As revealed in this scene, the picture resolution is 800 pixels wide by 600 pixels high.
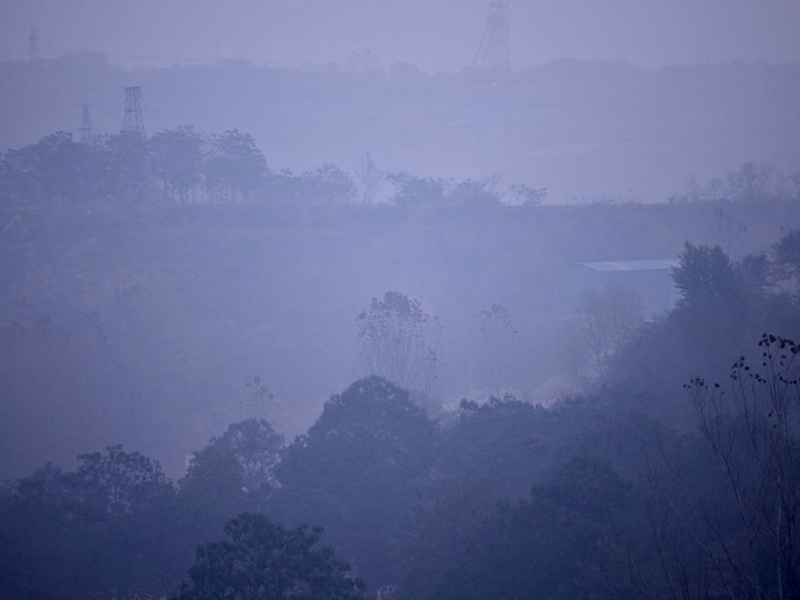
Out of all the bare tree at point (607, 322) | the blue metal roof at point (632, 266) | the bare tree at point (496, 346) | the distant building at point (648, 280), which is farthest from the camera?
the blue metal roof at point (632, 266)

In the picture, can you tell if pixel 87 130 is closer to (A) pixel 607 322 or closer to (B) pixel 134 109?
(B) pixel 134 109

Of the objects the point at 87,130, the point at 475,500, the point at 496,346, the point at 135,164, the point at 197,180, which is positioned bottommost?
the point at 475,500

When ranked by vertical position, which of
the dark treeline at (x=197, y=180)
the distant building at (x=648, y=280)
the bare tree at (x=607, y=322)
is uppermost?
the dark treeline at (x=197, y=180)

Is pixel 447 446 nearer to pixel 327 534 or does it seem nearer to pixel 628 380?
pixel 327 534

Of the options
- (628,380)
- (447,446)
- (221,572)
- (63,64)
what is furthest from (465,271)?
(63,64)

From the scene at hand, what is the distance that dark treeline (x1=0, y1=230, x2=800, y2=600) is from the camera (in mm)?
7543

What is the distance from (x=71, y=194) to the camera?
121ft

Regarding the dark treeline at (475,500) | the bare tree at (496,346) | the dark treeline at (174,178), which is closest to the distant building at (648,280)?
the bare tree at (496,346)

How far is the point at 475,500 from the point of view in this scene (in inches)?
416

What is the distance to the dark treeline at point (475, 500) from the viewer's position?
7.54 meters

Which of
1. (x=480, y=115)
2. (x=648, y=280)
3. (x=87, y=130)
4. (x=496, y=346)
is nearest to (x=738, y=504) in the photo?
(x=496, y=346)

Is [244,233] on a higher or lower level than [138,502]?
higher

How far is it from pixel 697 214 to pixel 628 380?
27.2 metres

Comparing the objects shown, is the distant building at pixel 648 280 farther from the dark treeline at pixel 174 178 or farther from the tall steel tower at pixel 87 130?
the tall steel tower at pixel 87 130
